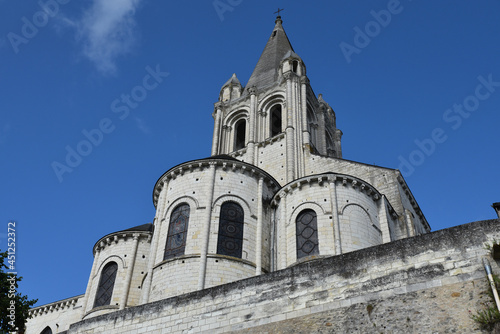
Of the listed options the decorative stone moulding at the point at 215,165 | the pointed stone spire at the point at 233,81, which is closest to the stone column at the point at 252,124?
the pointed stone spire at the point at 233,81

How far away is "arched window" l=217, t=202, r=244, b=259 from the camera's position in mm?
20562

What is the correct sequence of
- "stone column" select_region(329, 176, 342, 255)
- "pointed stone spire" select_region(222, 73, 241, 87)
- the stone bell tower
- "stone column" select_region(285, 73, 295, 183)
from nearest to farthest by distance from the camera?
"stone column" select_region(329, 176, 342, 255) < "stone column" select_region(285, 73, 295, 183) < the stone bell tower < "pointed stone spire" select_region(222, 73, 241, 87)

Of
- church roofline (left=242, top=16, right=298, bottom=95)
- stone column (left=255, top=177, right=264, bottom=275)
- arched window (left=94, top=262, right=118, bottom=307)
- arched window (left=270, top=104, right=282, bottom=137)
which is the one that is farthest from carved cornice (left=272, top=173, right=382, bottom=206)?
church roofline (left=242, top=16, right=298, bottom=95)

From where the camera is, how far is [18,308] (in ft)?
55.6

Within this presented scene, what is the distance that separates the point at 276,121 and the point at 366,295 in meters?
25.1

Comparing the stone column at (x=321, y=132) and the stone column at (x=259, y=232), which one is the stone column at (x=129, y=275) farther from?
the stone column at (x=321, y=132)

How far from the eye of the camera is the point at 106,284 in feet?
76.4

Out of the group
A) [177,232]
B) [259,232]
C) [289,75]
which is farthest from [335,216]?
[289,75]

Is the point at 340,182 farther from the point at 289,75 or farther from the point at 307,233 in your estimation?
the point at 289,75

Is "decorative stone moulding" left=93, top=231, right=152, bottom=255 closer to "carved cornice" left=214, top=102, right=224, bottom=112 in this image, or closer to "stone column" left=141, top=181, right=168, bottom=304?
"stone column" left=141, top=181, right=168, bottom=304

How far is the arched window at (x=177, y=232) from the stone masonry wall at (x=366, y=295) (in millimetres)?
7950

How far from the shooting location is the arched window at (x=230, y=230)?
810 inches

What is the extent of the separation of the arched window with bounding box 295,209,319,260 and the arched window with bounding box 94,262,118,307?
29.5 ft

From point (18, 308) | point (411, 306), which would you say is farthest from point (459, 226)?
point (18, 308)
